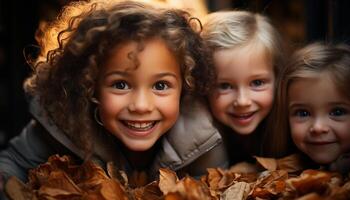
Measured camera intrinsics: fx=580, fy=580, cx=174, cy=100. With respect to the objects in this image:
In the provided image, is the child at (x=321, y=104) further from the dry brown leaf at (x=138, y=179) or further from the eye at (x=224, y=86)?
the dry brown leaf at (x=138, y=179)

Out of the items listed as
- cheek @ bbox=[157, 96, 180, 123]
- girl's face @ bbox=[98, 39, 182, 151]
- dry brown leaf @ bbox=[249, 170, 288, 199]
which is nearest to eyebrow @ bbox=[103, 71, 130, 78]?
girl's face @ bbox=[98, 39, 182, 151]

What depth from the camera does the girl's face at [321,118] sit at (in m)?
1.66

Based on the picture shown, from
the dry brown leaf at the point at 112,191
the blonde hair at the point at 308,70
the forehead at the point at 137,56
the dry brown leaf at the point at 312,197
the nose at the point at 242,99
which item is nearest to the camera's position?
the dry brown leaf at the point at 312,197

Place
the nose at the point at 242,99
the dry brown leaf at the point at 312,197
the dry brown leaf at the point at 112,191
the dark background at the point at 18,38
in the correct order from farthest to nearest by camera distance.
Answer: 1. the dark background at the point at 18,38
2. the nose at the point at 242,99
3. the dry brown leaf at the point at 112,191
4. the dry brown leaf at the point at 312,197

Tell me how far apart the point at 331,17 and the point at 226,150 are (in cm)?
54

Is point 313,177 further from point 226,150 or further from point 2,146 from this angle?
point 2,146

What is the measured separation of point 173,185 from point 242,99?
0.43m

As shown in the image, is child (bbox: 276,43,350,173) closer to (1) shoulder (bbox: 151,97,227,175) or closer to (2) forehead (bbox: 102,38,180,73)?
(1) shoulder (bbox: 151,97,227,175)

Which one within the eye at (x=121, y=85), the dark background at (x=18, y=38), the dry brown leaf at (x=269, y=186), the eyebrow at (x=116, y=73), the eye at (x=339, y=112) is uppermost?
A: the eyebrow at (x=116, y=73)

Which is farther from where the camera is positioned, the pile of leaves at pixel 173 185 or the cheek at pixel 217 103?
the cheek at pixel 217 103

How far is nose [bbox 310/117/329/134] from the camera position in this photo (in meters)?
1.66

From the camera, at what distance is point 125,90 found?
162 cm

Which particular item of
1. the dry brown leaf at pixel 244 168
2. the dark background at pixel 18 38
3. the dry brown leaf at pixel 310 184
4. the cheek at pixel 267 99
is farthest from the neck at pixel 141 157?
the dark background at pixel 18 38

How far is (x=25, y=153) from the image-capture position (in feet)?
6.22
